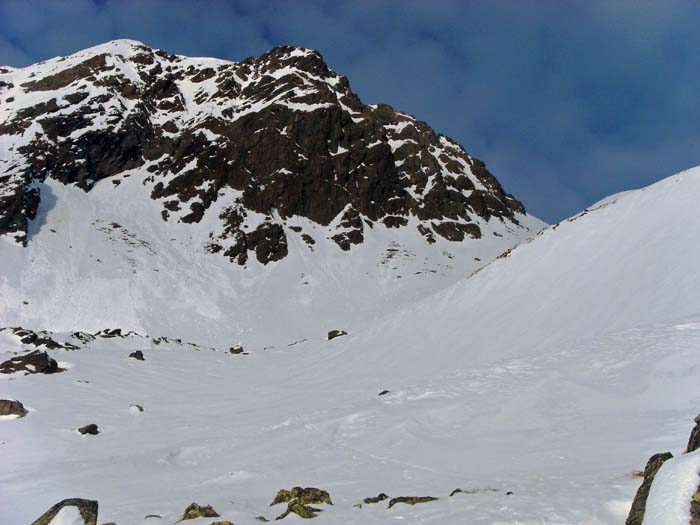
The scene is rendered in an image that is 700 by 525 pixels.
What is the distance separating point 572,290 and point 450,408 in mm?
13159

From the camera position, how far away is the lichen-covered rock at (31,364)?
25.8 metres

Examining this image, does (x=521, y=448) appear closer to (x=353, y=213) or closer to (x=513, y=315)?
(x=513, y=315)

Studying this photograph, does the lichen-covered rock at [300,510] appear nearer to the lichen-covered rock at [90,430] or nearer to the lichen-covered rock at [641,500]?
the lichen-covered rock at [641,500]

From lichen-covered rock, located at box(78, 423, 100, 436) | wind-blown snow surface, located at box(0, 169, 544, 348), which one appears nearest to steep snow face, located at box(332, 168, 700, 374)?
lichen-covered rock, located at box(78, 423, 100, 436)

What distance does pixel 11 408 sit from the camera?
19.6 metres

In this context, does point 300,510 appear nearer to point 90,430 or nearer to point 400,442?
point 400,442

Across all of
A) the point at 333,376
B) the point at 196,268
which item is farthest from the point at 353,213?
the point at 333,376

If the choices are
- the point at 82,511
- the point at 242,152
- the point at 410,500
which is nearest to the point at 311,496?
the point at 410,500

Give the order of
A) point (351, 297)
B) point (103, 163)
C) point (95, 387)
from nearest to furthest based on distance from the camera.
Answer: point (95, 387)
point (351, 297)
point (103, 163)

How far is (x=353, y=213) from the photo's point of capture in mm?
95688

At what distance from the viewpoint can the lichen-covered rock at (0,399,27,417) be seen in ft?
63.8

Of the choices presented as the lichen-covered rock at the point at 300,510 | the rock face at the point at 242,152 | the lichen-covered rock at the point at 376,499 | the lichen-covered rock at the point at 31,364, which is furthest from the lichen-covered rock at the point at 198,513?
the rock face at the point at 242,152

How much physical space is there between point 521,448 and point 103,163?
9763 cm

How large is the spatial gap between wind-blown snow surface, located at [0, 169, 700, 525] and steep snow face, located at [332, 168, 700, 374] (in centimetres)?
11
